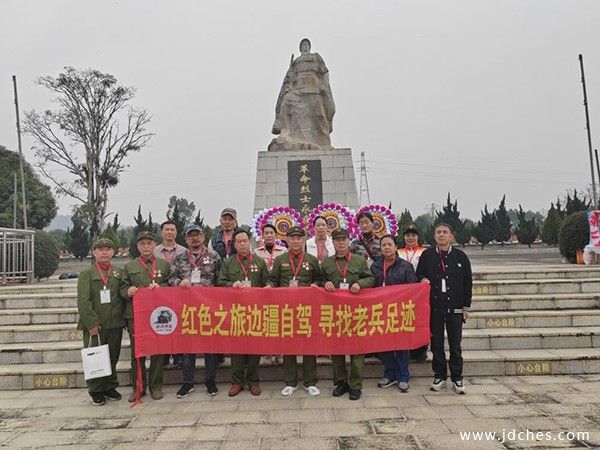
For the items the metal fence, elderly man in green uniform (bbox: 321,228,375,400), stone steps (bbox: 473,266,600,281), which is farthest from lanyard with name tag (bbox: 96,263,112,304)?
the metal fence

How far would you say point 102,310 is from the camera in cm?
434

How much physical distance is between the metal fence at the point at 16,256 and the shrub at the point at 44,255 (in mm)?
271

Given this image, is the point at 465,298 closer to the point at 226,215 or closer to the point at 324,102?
the point at 226,215

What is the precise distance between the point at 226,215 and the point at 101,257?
4.61 feet

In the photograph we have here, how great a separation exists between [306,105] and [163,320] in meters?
8.01

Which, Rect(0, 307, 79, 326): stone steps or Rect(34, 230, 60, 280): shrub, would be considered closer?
Rect(0, 307, 79, 326): stone steps

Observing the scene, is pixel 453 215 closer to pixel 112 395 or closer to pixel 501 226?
pixel 501 226

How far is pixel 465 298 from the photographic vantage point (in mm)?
4328

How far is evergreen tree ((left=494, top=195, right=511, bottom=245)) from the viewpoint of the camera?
81.7 feet

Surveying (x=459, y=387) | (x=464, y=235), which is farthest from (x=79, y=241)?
(x=459, y=387)

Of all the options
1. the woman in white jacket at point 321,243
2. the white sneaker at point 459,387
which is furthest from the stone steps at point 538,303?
the woman in white jacket at point 321,243

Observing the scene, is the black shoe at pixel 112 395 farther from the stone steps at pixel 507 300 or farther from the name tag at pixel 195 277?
the stone steps at pixel 507 300

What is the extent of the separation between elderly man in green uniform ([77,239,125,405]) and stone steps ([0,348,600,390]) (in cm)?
48

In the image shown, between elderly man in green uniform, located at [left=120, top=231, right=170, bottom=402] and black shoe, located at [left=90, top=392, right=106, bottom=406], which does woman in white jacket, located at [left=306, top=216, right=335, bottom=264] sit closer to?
elderly man in green uniform, located at [left=120, top=231, right=170, bottom=402]
